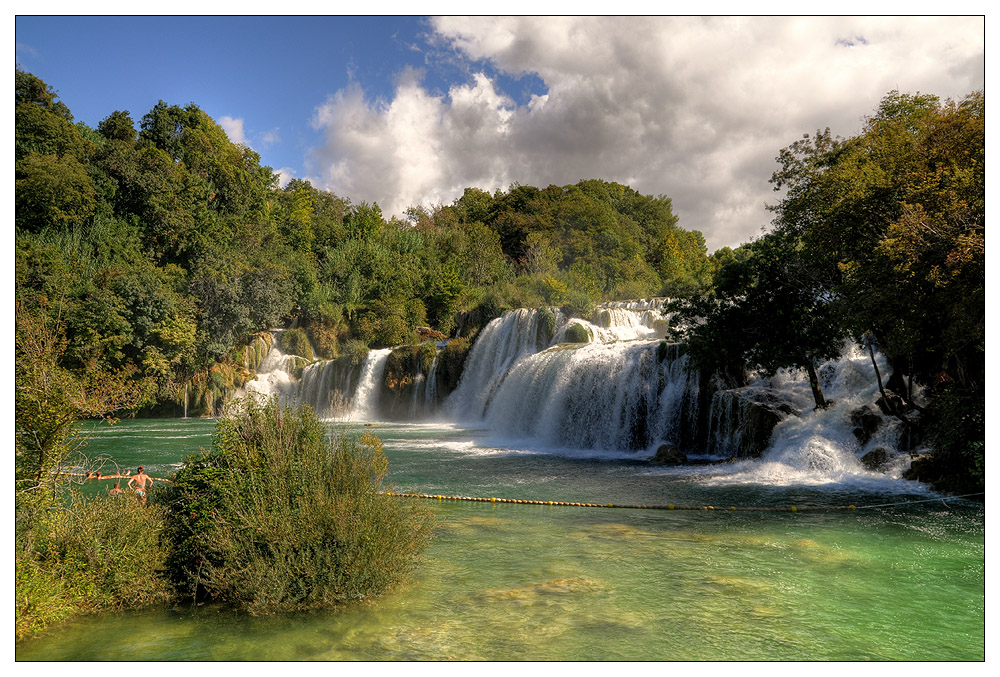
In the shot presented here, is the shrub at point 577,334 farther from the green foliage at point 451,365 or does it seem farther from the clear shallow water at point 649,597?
the clear shallow water at point 649,597

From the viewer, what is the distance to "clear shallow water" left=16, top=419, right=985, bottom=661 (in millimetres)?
4508

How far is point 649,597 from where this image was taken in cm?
561

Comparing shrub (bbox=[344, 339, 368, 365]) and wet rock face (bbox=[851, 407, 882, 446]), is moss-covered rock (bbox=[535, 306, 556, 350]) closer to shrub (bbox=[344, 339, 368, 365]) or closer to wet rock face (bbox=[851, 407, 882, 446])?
shrub (bbox=[344, 339, 368, 365])

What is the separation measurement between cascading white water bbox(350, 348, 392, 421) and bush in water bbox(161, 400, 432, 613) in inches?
907

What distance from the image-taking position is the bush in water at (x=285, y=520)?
5035mm

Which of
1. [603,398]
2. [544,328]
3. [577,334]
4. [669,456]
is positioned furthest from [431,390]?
[669,456]

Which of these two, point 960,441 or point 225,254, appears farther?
point 225,254

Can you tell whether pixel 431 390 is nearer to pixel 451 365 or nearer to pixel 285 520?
pixel 451 365

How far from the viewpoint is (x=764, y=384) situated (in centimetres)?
1559

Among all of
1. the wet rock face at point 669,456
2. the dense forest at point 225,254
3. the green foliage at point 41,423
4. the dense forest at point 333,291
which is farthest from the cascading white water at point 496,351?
the green foliage at point 41,423

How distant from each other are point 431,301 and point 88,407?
99.4ft

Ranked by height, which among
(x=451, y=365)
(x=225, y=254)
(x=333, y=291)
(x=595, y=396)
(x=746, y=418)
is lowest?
(x=746, y=418)

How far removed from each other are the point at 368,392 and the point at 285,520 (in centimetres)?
Answer: 2412

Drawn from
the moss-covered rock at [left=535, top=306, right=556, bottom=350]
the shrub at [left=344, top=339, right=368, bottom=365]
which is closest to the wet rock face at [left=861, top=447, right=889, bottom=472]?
the moss-covered rock at [left=535, top=306, right=556, bottom=350]
